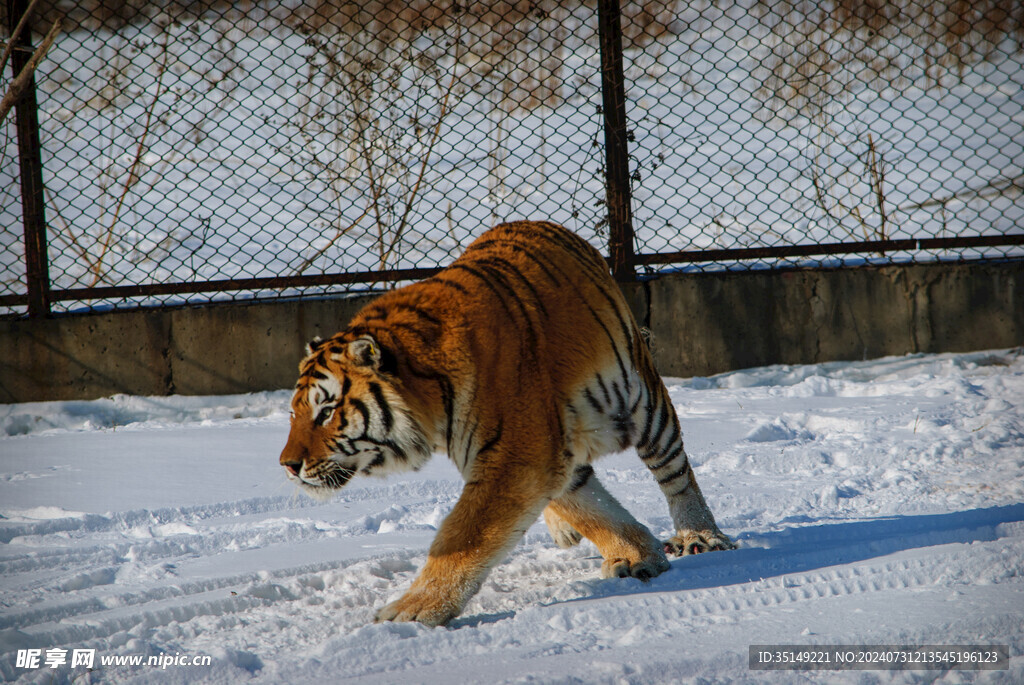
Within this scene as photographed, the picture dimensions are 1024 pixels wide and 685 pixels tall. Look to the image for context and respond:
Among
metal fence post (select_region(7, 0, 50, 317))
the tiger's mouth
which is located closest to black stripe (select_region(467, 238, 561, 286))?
the tiger's mouth

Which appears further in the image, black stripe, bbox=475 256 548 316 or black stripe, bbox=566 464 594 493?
black stripe, bbox=566 464 594 493

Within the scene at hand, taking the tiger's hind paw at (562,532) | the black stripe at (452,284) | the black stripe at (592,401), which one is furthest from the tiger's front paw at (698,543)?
the black stripe at (452,284)

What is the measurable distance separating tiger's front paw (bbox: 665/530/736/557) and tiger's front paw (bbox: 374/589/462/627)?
0.89 metres

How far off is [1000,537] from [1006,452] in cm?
106

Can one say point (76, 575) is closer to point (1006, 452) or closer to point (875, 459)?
point (875, 459)

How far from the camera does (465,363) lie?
229 centimetres

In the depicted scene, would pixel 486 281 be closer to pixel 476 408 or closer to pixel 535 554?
pixel 476 408

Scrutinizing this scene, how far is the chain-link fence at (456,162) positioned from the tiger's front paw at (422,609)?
2850 millimetres

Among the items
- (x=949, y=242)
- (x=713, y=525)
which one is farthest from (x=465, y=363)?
(x=949, y=242)

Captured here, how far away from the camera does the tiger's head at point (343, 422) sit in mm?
2279

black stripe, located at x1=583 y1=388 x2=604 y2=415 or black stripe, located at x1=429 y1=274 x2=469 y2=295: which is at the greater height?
black stripe, located at x1=429 y1=274 x2=469 y2=295

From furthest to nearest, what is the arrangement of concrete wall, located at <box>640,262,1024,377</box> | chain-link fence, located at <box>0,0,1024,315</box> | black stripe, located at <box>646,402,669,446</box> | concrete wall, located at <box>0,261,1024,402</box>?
chain-link fence, located at <box>0,0,1024,315</box>, concrete wall, located at <box>640,262,1024,377</box>, concrete wall, located at <box>0,261,1024,402</box>, black stripe, located at <box>646,402,669,446</box>

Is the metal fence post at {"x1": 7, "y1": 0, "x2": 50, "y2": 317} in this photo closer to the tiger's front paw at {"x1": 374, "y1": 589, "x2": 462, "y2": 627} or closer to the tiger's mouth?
the tiger's mouth

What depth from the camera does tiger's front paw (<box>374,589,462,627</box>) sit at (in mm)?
2131
